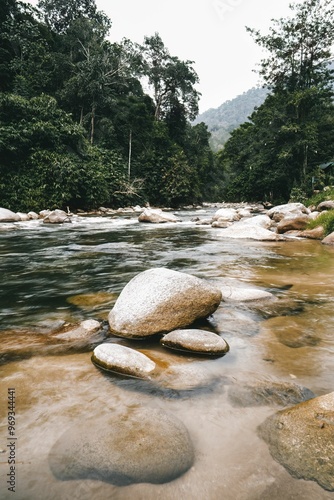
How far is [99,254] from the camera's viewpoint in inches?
267

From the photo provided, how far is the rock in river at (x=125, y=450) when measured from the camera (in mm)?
1326

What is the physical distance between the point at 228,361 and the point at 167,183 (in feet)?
91.4

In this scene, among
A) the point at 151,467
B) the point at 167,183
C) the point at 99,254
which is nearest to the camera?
the point at 151,467

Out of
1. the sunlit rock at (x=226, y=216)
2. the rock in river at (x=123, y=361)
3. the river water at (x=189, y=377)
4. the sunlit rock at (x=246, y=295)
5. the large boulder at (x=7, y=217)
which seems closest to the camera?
the river water at (x=189, y=377)

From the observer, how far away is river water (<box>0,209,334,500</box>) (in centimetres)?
129

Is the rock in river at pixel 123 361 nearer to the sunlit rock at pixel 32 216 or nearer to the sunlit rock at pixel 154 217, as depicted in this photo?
the sunlit rock at pixel 154 217

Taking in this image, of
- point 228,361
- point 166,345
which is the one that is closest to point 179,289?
point 166,345

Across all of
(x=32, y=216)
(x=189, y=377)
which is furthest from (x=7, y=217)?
(x=189, y=377)

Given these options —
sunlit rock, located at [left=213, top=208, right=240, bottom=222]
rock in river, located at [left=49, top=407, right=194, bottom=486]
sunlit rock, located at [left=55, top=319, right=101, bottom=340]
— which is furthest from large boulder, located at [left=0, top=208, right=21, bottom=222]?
rock in river, located at [left=49, top=407, right=194, bottom=486]

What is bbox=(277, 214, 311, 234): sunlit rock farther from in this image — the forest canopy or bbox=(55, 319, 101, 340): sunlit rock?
the forest canopy

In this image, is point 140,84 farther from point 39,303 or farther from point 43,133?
point 39,303

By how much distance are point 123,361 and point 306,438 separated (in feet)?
3.89

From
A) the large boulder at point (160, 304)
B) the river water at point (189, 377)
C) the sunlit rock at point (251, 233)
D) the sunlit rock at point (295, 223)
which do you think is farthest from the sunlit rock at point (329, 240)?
the large boulder at point (160, 304)

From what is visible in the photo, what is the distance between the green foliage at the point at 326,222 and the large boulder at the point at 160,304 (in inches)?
268
